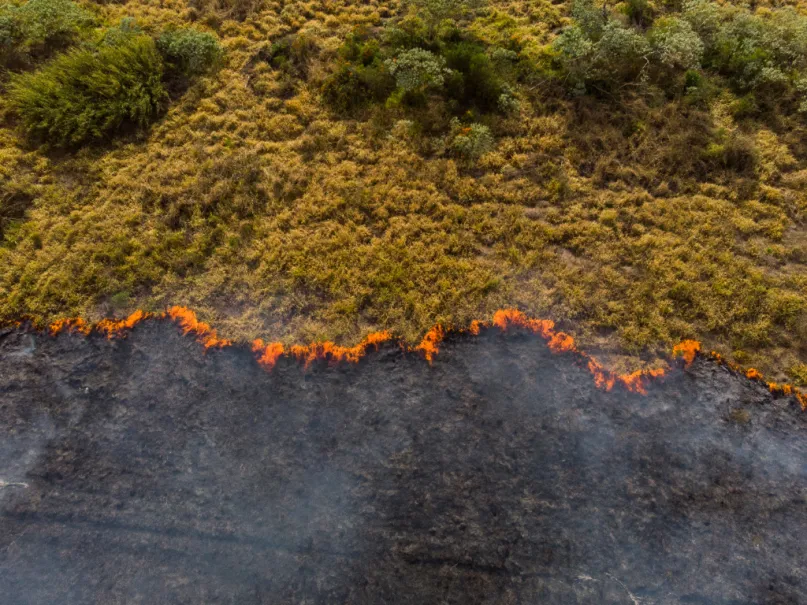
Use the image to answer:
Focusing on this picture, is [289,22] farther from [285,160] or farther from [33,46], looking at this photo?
[33,46]

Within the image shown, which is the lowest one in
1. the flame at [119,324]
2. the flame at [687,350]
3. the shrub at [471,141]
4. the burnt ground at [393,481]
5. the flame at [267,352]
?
the burnt ground at [393,481]

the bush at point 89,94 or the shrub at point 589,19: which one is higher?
the shrub at point 589,19

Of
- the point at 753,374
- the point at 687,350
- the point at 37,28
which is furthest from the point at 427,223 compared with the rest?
the point at 37,28

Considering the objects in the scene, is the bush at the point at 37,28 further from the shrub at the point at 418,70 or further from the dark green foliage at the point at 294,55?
the shrub at the point at 418,70

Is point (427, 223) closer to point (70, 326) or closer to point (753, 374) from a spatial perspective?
point (753, 374)

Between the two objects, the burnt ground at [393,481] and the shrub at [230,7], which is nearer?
the burnt ground at [393,481]

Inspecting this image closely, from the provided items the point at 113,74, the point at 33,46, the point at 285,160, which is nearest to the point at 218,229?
the point at 285,160

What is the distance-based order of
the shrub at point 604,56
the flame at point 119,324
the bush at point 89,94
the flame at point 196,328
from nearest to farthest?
1. the flame at point 196,328
2. the flame at point 119,324
3. the bush at point 89,94
4. the shrub at point 604,56

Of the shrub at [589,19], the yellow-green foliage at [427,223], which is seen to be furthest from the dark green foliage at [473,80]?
the shrub at [589,19]

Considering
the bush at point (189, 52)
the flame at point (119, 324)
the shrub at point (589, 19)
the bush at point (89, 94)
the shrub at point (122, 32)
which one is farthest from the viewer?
the shrub at point (122, 32)
